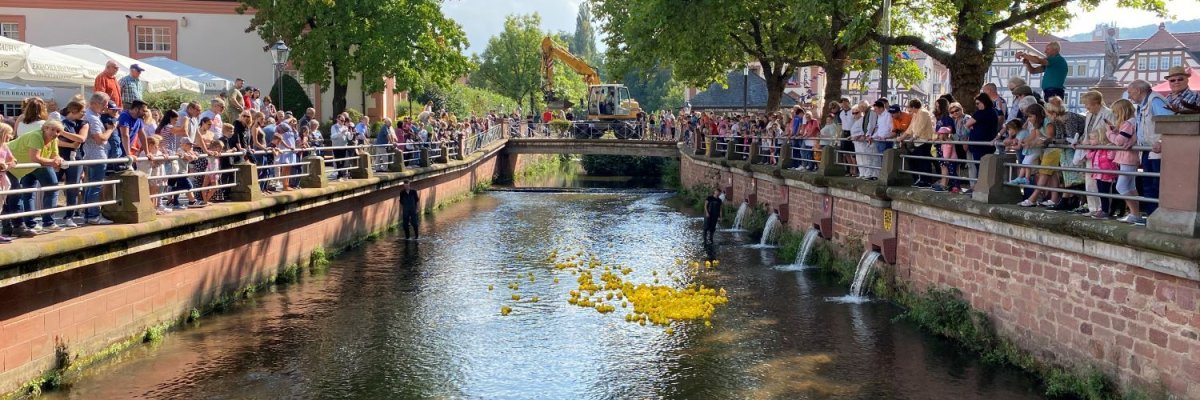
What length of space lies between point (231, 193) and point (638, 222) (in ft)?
46.5

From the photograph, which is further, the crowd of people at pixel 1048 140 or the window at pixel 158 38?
the window at pixel 158 38

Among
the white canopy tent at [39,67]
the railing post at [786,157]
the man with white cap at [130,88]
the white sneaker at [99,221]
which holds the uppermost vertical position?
the white canopy tent at [39,67]

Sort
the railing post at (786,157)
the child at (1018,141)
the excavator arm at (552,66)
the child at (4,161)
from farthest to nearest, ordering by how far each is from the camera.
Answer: the excavator arm at (552,66) < the railing post at (786,157) < the child at (1018,141) < the child at (4,161)

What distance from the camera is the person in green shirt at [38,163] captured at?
10.7 m

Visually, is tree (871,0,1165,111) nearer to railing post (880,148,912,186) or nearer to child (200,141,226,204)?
railing post (880,148,912,186)

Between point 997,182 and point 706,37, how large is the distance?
61.6 ft

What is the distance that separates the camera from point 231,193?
15578 millimetres

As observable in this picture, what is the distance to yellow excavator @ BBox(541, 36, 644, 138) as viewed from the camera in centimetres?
4919

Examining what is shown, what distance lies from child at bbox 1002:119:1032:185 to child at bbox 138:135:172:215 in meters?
10.5

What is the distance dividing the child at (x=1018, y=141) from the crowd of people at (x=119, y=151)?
34.4ft

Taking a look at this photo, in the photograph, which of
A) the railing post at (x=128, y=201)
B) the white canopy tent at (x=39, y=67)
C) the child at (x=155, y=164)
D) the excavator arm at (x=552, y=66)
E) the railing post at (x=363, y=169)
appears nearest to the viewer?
the railing post at (x=128, y=201)

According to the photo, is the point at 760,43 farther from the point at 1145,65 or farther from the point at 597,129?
the point at 1145,65

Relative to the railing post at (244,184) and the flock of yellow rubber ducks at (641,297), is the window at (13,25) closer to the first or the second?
the railing post at (244,184)

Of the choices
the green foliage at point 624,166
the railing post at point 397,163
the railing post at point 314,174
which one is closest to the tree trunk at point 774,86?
the railing post at point 397,163
